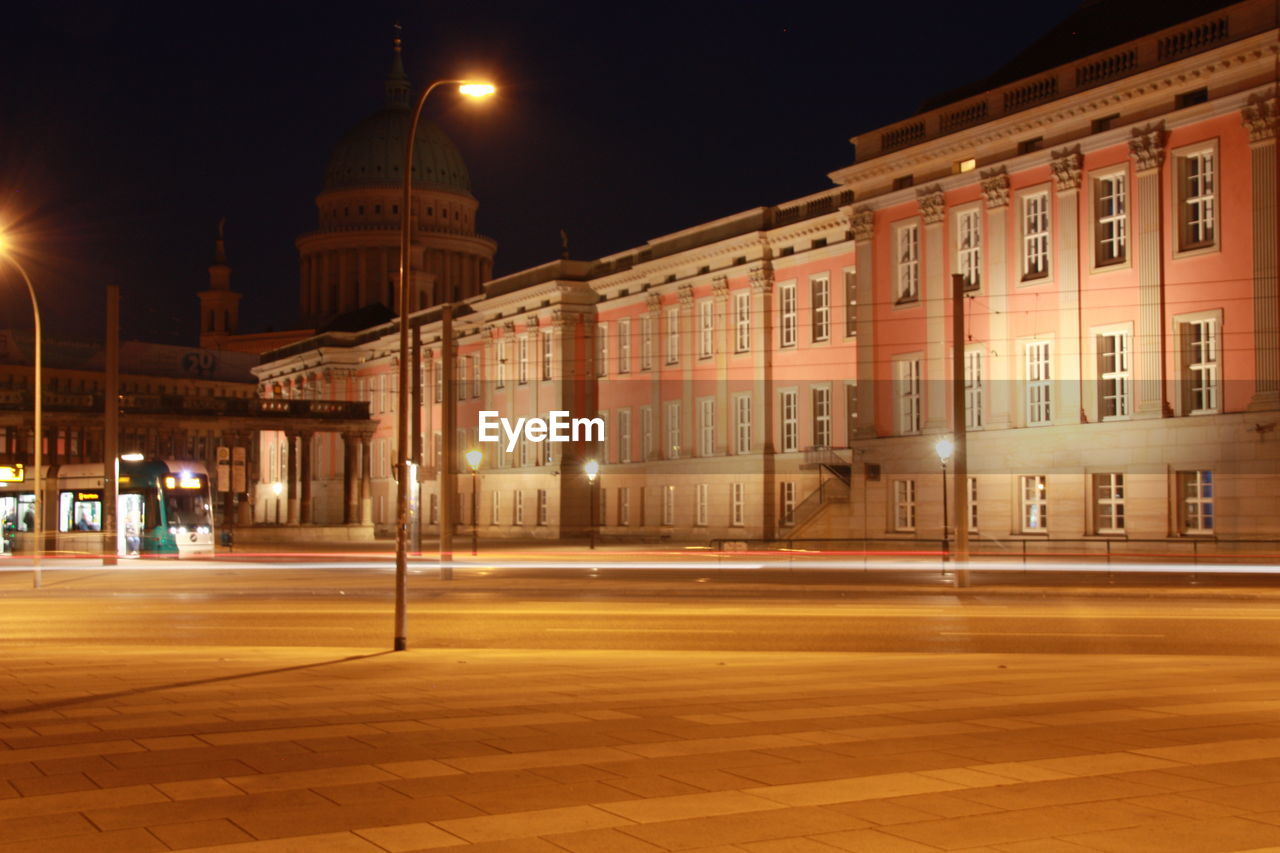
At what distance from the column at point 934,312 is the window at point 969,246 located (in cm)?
76

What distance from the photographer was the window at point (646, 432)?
3250 inches

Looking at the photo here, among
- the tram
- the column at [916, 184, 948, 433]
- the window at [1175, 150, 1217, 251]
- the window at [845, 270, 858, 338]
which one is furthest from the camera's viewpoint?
the window at [845, 270, 858, 338]

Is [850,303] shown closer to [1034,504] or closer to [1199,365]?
[1034,504]

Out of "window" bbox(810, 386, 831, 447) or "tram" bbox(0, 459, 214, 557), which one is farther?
"window" bbox(810, 386, 831, 447)

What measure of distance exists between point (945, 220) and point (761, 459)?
61.2 feet

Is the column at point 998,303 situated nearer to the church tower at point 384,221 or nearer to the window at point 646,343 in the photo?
the window at point 646,343

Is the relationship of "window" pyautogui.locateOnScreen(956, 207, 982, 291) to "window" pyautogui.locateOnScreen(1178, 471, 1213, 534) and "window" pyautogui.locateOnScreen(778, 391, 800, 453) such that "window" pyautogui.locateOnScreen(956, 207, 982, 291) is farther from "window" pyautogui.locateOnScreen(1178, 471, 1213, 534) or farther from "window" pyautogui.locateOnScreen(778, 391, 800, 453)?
"window" pyautogui.locateOnScreen(778, 391, 800, 453)

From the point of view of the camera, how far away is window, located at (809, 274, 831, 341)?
68.5 metres

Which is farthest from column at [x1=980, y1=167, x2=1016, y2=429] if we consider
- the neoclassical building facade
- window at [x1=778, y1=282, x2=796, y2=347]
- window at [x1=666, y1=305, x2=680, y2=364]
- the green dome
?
the green dome

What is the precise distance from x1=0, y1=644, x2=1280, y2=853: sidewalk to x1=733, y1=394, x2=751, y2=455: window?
185ft

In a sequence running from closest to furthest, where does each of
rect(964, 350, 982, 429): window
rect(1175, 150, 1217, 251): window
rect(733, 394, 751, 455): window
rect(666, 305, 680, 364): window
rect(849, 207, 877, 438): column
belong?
rect(1175, 150, 1217, 251): window
rect(964, 350, 982, 429): window
rect(849, 207, 877, 438): column
rect(733, 394, 751, 455): window
rect(666, 305, 680, 364): window

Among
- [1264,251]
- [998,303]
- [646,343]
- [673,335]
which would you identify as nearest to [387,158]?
[646,343]

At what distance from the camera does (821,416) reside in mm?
69312

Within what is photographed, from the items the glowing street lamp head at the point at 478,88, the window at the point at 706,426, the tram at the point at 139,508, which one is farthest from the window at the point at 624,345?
the glowing street lamp head at the point at 478,88
